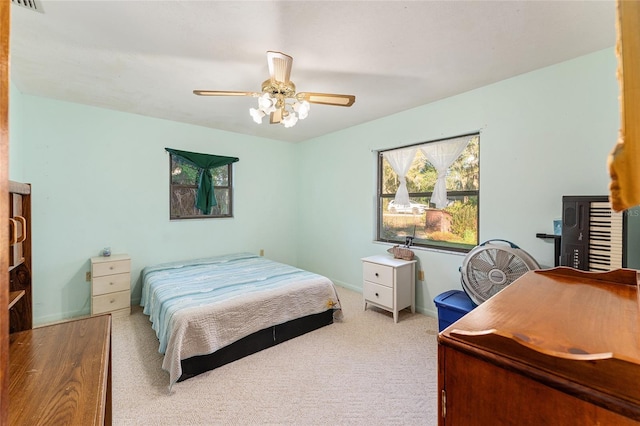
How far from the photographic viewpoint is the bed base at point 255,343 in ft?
6.93

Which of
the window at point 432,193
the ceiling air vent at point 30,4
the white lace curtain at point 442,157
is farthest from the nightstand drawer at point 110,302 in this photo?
the white lace curtain at point 442,157

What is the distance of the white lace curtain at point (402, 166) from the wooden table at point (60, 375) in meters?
3.12

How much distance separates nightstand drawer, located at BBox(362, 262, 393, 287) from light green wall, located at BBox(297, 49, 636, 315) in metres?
0.48

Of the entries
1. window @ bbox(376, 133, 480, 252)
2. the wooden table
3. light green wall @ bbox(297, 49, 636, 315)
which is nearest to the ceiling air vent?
the wooden table

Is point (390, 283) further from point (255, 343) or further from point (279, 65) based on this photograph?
point (279, 65)

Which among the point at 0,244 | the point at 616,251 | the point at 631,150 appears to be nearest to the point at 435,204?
the point at 616,251

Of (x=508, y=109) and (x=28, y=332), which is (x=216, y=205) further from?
(x=508, y=109)

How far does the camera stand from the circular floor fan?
2037 mm

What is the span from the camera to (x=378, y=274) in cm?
318

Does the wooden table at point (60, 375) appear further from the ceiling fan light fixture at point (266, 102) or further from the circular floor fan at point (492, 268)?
the circular floor fan at point (492, 268)

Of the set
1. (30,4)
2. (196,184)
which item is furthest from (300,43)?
(196,184)

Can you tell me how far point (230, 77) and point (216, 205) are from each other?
224cm

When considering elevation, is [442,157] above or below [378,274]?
above

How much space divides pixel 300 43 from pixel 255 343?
2430 millimetres
